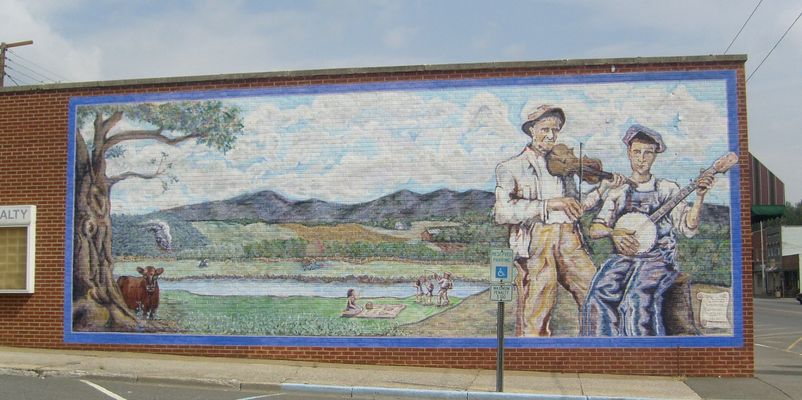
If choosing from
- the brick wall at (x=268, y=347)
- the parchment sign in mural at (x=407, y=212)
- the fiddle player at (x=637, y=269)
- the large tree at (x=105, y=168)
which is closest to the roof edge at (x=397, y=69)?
the brick wall at (x=268, y=347)

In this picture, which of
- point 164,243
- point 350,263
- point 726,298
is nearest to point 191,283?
point 164,243

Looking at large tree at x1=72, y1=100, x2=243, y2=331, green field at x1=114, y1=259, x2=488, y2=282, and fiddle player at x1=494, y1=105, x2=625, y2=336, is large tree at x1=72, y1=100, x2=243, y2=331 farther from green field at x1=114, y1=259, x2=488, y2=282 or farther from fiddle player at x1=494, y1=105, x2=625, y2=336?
fiddle player at x1=494, y1=105, x2=625, y2=336

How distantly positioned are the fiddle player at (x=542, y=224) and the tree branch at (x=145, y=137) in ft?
18.8

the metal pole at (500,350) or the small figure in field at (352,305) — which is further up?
the small figure in field at (352,305)

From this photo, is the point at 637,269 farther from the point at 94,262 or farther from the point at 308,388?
the point at 94,262

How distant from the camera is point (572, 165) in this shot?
12719 millimetres

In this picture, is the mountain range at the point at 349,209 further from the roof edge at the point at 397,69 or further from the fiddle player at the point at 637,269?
the roof edge at the point at 397,69

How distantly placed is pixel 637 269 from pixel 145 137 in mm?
9007

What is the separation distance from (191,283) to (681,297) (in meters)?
8.44

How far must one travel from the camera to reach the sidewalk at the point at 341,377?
35.6 ft

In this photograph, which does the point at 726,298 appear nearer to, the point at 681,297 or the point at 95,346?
the point at 681,297

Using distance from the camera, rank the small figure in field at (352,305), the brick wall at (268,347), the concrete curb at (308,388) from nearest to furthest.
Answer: the concrete curb at (308,388)
the brick wall at (268,347)
the small figure in field at (352,305)

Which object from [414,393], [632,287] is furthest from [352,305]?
[632,287]

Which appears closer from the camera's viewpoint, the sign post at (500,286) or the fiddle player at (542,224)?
the sign post at (500,286)
